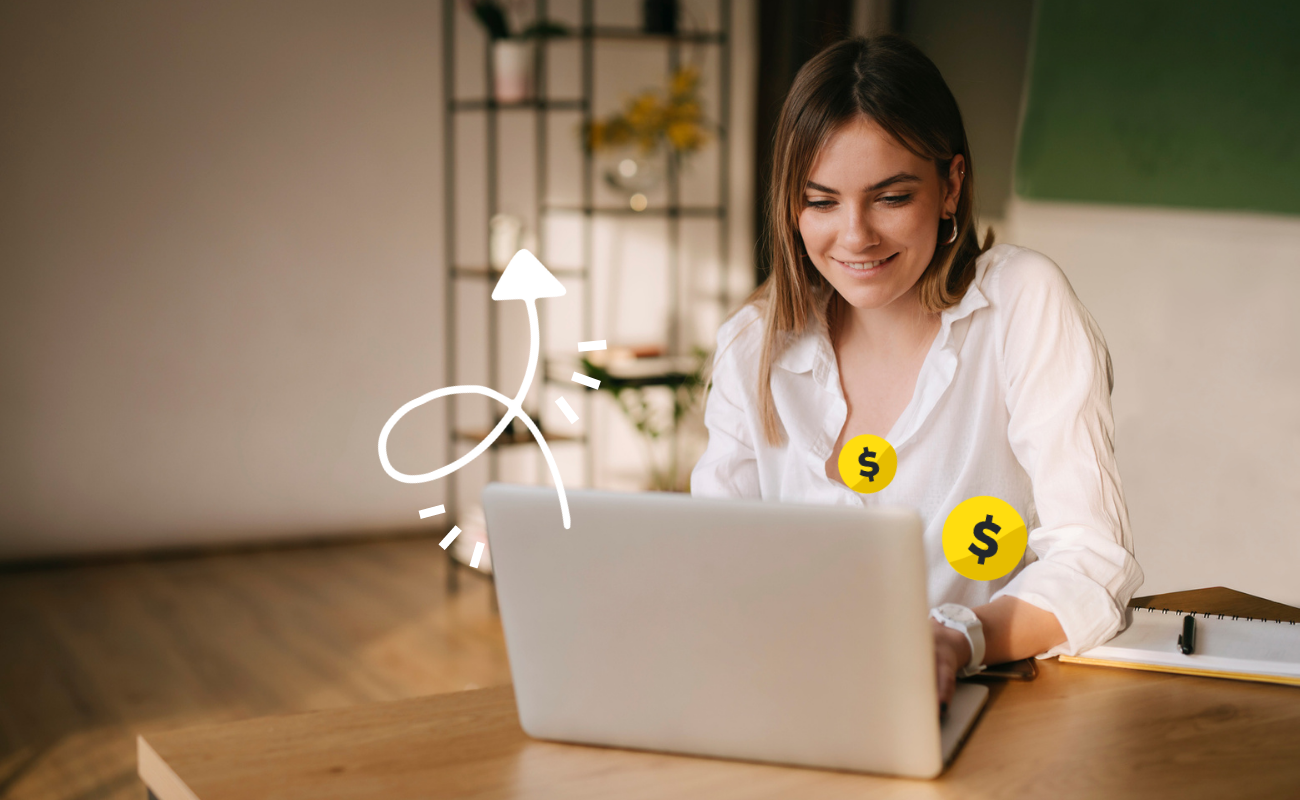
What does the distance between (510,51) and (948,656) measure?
281cm

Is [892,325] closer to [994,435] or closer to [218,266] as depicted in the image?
[994,435]

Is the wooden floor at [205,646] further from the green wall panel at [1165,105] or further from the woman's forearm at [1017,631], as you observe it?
the green wall panel at [1165,105]

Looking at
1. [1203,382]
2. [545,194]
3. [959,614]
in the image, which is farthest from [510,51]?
[959,614]

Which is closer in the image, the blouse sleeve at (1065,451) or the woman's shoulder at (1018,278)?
the blouse sleeve at (1065,451)

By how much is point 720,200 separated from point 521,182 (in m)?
0.85

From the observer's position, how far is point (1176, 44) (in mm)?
2625

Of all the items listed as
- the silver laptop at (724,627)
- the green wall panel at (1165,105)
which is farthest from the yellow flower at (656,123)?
the silver laptop at (724,627)

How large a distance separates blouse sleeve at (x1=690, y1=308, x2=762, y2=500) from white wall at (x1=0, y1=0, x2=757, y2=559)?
276 centimetres

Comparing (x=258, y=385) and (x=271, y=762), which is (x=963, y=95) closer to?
(x=258, y=385)

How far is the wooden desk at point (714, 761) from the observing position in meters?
0.76

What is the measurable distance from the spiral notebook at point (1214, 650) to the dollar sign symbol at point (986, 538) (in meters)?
0.15

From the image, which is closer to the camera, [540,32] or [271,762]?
[271,762]

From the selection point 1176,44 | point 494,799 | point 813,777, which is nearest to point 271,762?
point 494,799

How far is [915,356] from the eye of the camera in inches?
55.5
